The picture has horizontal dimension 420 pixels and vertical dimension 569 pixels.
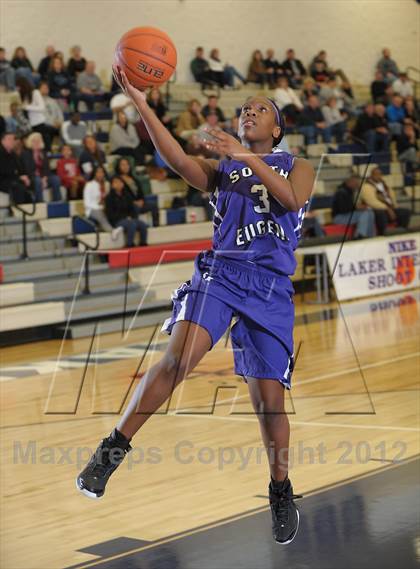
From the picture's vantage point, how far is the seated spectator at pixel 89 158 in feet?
47.4

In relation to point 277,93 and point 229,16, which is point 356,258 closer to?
point 277,93

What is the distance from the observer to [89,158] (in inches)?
569

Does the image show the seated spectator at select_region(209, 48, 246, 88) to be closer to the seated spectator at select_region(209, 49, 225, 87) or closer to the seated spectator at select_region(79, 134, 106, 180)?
the seated spectator at select_region(209, 49, 225, 87)

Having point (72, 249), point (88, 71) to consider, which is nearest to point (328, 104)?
point (88, 71)

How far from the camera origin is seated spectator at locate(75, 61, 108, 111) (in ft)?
53.1

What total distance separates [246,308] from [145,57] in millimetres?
1088

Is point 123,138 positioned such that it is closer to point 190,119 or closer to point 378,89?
point 190,119

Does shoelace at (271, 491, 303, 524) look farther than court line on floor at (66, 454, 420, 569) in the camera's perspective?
No

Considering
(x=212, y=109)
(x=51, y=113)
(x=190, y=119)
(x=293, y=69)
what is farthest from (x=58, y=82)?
(x=293, y=69)

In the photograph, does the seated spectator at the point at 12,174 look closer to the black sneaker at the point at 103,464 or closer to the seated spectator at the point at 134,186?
the seated spectator at the point at 134,186

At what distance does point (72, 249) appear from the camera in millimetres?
13883

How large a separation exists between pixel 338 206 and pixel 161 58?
498 inches

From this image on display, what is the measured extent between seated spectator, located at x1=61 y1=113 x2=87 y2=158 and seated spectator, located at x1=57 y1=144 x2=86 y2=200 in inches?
21.5
